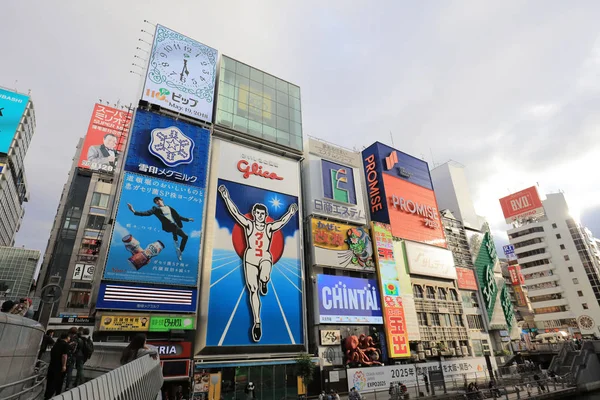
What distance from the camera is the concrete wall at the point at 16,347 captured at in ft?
22.6

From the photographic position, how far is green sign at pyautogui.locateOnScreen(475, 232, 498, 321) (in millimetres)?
50781

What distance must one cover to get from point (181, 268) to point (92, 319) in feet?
25.5

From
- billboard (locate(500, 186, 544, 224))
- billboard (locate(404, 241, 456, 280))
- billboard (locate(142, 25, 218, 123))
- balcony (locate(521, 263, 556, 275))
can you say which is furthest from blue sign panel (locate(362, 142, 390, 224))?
balcony (locate(521, 263, 556, 275))

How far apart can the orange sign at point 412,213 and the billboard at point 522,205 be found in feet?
152

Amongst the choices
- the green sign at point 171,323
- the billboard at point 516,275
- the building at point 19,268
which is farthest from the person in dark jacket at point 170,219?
the billboard at point 516,275

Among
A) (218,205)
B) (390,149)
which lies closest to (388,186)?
(390,149)

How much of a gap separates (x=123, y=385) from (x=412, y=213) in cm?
4483

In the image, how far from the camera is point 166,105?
3375 centimetres

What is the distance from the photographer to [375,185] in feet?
153

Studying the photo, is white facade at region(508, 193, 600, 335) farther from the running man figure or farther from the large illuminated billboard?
the running man figure

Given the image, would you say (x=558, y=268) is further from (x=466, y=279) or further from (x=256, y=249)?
(x=256, y=249)

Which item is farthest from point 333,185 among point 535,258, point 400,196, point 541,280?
point 535,258

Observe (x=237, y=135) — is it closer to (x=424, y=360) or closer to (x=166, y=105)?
(x=166, y=105)

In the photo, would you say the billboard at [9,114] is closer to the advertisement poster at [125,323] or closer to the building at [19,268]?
the building at [19,268]
